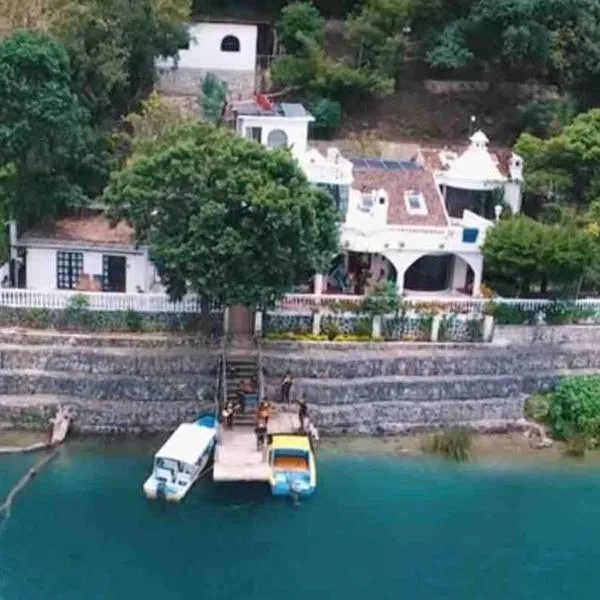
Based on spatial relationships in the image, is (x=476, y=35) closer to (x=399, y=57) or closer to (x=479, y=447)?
(x=399, y=57)

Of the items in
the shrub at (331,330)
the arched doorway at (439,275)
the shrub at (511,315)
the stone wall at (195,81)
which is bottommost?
the shrub at (331,330)

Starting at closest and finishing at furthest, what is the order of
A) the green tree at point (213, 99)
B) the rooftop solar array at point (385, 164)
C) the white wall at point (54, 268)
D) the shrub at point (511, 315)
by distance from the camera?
the shrub at point (511, 315) → the white wall at point (54, 268) → the rooftop solar array at point (385, 164) → the green tree at point (213, 99)

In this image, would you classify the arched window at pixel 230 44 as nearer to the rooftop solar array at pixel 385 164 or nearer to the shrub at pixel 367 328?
the rooftop solar array at pixel 385 164

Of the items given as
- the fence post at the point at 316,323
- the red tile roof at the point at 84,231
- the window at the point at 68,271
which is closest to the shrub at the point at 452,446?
the fence post at the point at 316,323

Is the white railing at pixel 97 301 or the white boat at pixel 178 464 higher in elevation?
the white railing at pixel 97 301

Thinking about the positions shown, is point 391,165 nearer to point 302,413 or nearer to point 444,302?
point 444,302

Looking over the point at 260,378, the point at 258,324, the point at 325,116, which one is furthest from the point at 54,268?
the point at 325,116

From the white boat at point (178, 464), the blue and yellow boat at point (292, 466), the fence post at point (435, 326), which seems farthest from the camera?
the fence post at point (435, 326)

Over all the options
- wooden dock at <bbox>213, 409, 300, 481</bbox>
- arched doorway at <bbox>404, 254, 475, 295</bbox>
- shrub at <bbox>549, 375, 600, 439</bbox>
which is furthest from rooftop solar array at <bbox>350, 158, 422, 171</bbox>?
wooden dock at <bbox>213, 409, 300, 481</bbox>
